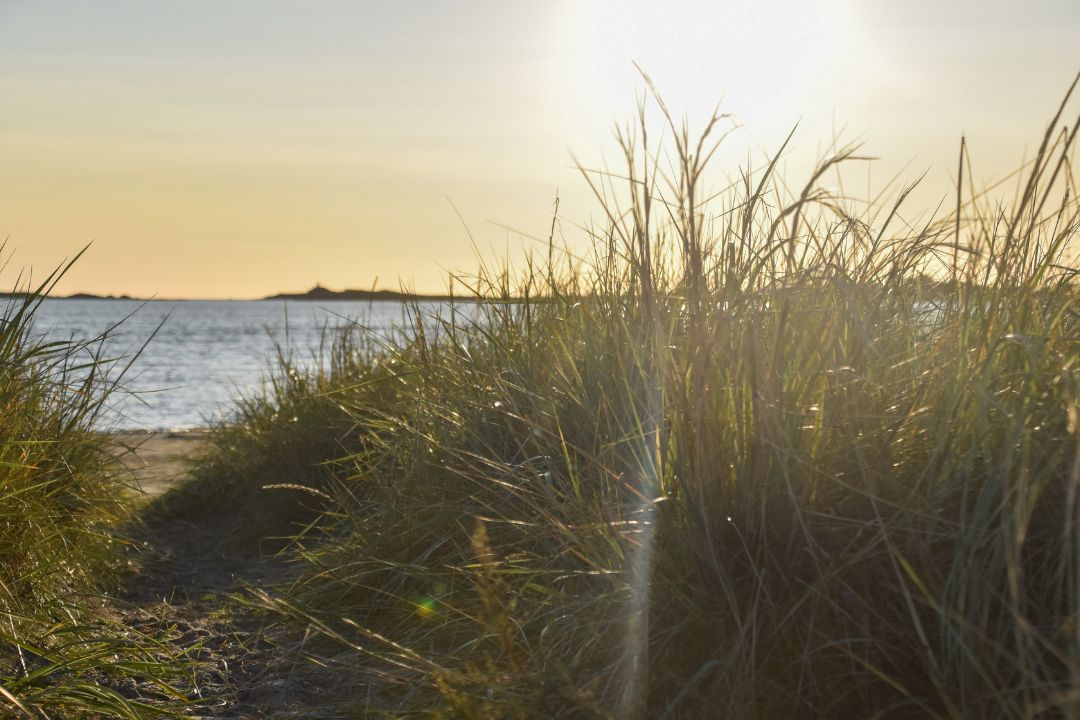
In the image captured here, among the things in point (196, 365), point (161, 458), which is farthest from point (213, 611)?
point (196, 365)

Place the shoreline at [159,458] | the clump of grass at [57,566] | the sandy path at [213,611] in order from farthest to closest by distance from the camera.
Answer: the shoreline at [159,458] < the sandy path at [213,611] < the clump of grass at [57,566]

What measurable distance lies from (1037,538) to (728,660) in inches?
26.6

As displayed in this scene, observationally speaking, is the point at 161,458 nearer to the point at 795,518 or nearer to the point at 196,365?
the point at 795,518

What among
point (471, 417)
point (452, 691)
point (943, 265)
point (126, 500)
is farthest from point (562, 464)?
point (126, 500)

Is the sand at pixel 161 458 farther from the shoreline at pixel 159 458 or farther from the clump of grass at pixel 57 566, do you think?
the clump of grass at pixel 57 566

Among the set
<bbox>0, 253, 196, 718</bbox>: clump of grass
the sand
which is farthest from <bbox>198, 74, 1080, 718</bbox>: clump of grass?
the sand

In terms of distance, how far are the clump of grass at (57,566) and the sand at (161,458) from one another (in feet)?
0.91

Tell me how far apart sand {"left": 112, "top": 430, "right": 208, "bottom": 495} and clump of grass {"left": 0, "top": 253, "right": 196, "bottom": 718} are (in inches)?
10.9

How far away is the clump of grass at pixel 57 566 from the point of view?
2.10 metres

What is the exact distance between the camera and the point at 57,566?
278 cm

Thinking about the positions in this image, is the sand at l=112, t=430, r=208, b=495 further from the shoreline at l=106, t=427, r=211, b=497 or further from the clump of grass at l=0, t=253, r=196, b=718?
the clump of grass at l=0, t=253, r=196, b=718

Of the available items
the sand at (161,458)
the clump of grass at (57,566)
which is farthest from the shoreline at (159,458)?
the clump of grass at (57,566)

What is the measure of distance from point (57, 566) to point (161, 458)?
5.00m

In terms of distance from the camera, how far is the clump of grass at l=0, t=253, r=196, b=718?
2.10m
